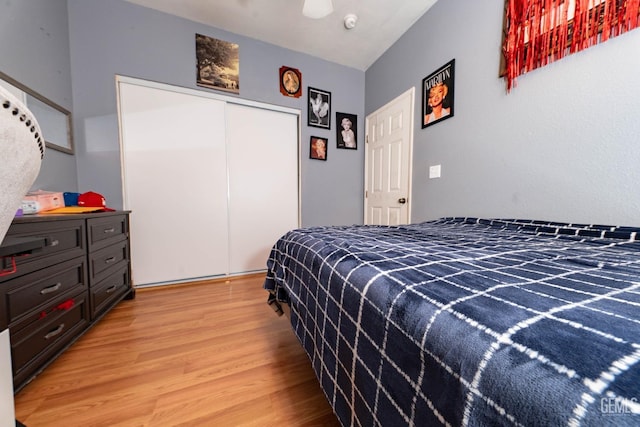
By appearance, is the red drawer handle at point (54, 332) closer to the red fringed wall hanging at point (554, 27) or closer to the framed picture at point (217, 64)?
the framed picture at point (217, 64)

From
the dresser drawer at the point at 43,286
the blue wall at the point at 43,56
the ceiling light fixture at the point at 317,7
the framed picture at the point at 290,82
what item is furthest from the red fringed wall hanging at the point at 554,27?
the blue wall at the point at 43,56

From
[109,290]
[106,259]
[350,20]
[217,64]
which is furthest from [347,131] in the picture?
[109,290]

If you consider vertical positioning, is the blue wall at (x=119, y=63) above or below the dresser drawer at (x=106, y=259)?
above

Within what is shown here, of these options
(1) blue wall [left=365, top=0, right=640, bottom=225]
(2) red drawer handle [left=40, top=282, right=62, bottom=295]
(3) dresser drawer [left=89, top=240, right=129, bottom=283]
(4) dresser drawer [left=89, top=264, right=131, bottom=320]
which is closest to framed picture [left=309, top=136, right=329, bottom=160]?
(1) blue wall [left=365, top=0, right=640, bottom=225]

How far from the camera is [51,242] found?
3.65 ft

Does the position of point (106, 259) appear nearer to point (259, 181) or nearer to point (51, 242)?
point (51, 242)

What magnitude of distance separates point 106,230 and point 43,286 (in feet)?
2.05

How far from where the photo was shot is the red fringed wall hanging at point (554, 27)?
1085 mm

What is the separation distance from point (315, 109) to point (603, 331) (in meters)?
2.99

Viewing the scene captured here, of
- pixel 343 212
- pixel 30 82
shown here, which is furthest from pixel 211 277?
pixel 30 82

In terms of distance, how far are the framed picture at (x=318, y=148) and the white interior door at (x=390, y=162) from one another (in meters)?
0.61

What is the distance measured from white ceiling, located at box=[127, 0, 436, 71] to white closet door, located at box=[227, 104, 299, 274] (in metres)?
0.78

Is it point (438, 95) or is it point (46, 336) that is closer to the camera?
point (46, 336)

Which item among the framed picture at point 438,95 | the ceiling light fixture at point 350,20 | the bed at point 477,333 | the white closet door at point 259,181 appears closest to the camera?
the bed at point 477,333
